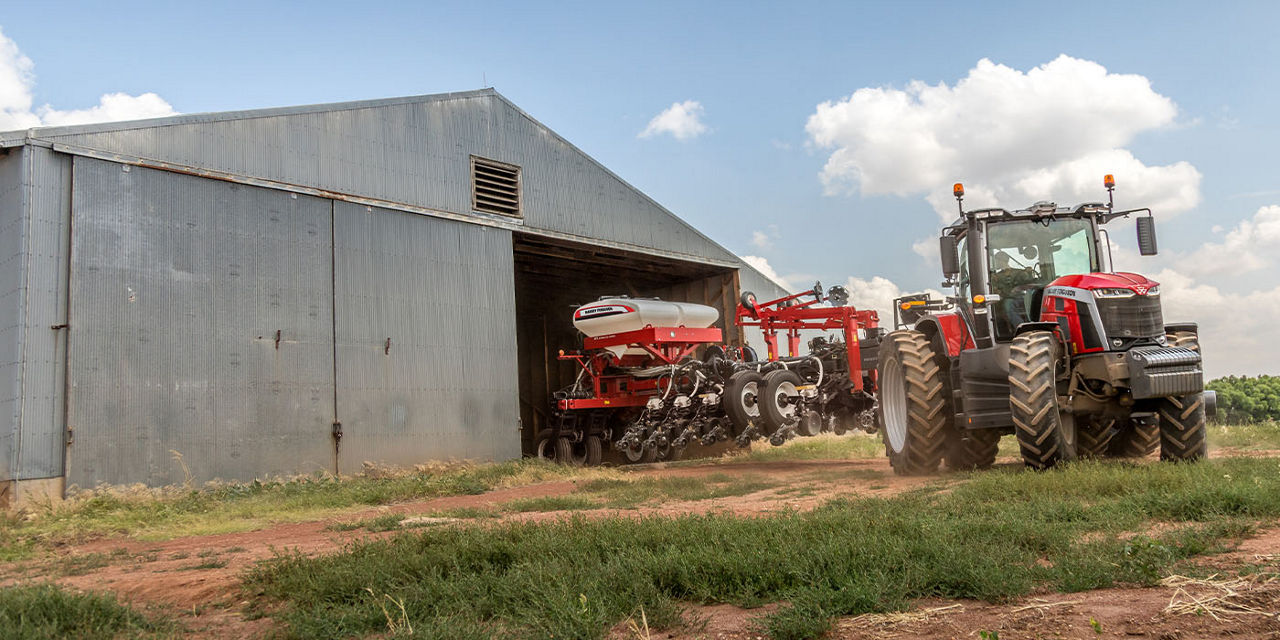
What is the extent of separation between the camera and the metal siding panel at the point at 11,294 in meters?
10.6

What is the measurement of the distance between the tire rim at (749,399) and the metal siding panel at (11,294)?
11339 millimetres

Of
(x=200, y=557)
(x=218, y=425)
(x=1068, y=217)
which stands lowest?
(x=200, y=557)

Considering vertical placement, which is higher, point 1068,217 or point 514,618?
point 1068,217

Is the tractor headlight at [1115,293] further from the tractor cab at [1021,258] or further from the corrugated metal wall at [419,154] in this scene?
the corrugated metal wall at [419,154]

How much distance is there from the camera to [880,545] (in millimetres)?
4629

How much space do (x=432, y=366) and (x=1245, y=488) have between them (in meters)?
12.4

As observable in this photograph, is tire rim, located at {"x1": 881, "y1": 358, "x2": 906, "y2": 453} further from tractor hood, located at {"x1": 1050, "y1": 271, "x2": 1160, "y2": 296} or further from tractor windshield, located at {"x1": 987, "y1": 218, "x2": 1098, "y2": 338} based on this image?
tractor hood, located at {"x1": 1050, "y1": 271, "x2": 1160, "y2": 296}

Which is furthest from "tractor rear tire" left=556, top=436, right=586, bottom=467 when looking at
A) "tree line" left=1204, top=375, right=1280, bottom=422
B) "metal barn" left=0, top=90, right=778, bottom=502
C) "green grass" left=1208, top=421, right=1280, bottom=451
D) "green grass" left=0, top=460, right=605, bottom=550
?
"tree line" left=1204, top=375, right=1280, bottom=422

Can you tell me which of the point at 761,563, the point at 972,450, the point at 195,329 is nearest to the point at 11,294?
the point at 195,329

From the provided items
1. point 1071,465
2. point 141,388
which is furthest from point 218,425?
point 1071,465

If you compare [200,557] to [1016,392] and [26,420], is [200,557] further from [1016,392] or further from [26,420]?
[1016,392]

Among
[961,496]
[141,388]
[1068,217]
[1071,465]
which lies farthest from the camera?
[141,388]

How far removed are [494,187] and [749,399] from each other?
6608 millimetres

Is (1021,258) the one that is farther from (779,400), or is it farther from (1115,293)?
(779,400)
